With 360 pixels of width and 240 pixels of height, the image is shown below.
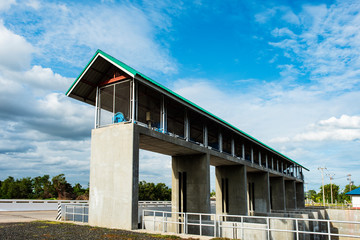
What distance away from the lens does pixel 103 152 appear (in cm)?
1783

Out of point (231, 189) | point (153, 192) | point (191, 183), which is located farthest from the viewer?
point (153, 192)

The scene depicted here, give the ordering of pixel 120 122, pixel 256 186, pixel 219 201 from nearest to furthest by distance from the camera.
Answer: pixel 120 122, pixel 219 201, pixel 256 186

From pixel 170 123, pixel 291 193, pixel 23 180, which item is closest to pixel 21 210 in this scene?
pixel 170 123

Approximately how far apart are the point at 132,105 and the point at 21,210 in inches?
984

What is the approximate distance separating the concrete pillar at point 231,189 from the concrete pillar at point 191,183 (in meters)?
8.39

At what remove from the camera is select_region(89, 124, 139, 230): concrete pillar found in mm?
15930

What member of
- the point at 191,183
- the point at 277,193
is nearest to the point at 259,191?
the point at 277,193

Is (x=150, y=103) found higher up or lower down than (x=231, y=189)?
higher up

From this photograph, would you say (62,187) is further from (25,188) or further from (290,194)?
(290,194)

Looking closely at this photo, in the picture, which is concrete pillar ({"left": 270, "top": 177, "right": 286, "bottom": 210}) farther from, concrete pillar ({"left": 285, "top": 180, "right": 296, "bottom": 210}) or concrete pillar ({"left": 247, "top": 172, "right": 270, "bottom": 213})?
concrete pillar ({"left": 285, "top": 180, "right": 296, "bottom": 210})

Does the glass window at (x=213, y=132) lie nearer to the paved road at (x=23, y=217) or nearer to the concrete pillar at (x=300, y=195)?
the paved road at (x=23, y=217)

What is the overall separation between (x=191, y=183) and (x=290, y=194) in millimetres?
37234

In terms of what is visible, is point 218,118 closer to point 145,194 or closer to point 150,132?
point 150,132

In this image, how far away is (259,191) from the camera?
3750 centimetres
